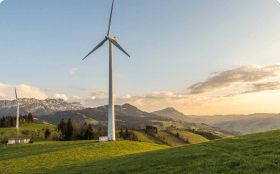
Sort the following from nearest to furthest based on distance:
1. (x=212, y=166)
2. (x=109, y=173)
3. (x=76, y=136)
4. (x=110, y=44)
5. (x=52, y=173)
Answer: (x=212, y=166) → (x=109, y=173) → (x=52, y=173) → (x=110, y=44) → (x=76, y=136)

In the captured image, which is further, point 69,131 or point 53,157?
point 69,131

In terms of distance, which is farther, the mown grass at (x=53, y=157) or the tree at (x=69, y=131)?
the tree at (x=69, y=131)

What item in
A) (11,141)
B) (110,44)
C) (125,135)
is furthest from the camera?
(125,135)

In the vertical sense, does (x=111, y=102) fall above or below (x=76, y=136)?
above

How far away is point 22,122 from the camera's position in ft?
601

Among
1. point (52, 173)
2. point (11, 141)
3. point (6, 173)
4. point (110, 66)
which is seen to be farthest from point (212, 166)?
point (11, 141)

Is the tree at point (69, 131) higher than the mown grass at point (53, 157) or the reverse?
the reverse

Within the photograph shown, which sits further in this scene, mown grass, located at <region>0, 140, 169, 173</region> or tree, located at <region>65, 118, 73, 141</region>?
tree, located at <region>65, 118, 73, 141</region>

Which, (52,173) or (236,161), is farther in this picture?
(52,173)

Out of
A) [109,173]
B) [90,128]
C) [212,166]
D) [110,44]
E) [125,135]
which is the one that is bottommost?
[125,135]

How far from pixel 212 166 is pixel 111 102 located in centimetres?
4431

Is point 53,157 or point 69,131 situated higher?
point 53,157

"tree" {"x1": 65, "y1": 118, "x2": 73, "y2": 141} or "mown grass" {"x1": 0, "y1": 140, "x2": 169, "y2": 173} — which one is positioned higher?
"mown grass" {"x1": 0, "y1": 140, "x2": 169, "y2": 173}

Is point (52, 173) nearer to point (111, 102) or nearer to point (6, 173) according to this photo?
point (6, 173)
